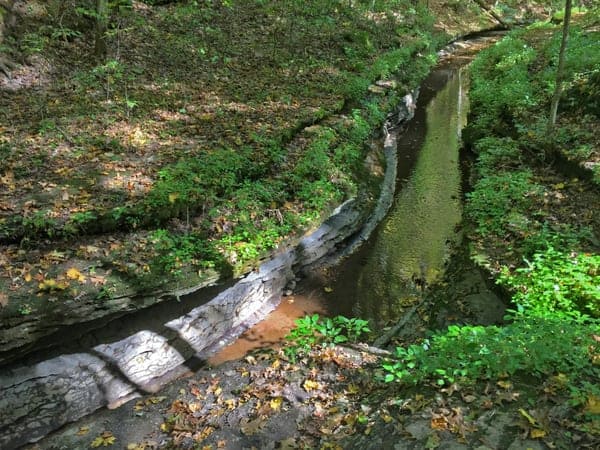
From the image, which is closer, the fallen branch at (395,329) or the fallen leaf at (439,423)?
the fallen leaf at (439,423)

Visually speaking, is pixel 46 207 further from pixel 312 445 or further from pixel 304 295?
pixel 312 445

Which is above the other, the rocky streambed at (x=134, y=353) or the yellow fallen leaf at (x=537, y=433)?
the yellow fallen leaf at (x=537, y=433)

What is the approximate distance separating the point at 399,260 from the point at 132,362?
5.51m

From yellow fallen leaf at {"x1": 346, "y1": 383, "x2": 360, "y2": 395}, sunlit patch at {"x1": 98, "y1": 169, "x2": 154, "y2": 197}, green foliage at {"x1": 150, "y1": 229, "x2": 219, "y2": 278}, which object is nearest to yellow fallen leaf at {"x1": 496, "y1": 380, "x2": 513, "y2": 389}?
yellow fallen leaf at {"x1": 346, "y1": 383, "x2": 360, "y2": 395}

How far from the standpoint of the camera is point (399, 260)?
934 centimetres

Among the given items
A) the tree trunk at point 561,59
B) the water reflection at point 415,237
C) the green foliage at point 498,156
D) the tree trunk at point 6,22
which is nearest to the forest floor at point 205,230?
the tree trunk at point 6,22

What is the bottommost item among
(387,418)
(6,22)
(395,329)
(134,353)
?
(395,329)

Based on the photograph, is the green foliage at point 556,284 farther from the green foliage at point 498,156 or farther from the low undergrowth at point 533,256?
the green foliage at point 498,156

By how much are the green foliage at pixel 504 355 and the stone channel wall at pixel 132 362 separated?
3.03 metres

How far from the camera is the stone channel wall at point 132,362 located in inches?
221

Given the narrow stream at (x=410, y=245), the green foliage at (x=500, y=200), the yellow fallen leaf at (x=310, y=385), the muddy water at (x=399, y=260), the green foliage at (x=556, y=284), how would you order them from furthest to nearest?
the green foliage at (x=500, y=200) → the narrow stream at (x=410, y=245) → the muddy water at (x=399, y=260) → the green foliage at (x=556, y=284) → the yellow fallen leaf at (x=310, y=385)

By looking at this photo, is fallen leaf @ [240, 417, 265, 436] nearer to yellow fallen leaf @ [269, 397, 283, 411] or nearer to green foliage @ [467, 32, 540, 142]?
yellow fallen leaf @ [269, 397, 283, 411]

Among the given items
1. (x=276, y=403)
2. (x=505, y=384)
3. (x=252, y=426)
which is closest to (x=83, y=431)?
(x=252, y=426)

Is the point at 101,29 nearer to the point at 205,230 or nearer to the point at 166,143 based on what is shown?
the point at 166,143
